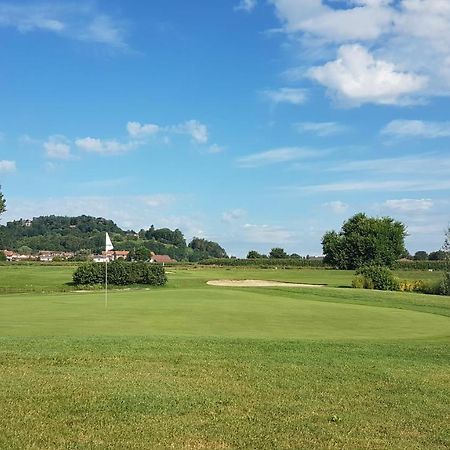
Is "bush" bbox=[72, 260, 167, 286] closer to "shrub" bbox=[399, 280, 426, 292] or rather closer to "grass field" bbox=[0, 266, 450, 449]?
"shrub" bbox=[399, 280, 426, 292]

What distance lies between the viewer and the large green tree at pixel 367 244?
92000mm

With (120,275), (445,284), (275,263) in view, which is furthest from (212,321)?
(275,263)

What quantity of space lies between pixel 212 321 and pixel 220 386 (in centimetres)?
1040

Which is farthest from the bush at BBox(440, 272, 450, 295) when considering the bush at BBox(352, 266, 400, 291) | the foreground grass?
the foreground grass

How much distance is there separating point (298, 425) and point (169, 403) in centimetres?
180

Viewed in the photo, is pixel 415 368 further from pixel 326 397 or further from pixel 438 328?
pixel 438 328

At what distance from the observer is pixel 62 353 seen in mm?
11617

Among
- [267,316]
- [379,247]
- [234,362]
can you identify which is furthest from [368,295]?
[379,247]

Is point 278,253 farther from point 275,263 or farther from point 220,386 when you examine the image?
point 220,386

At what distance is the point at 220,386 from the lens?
9000mm

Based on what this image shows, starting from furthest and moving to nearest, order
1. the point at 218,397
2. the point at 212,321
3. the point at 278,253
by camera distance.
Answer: the point at 278,253 → the point at 212,321 → the point at 218,397

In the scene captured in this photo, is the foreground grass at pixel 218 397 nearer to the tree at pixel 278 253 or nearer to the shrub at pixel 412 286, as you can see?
the shrub at pixel 412 286

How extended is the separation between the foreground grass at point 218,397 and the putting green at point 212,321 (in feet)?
12.0

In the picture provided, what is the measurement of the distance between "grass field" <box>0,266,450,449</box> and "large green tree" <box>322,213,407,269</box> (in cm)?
7537
